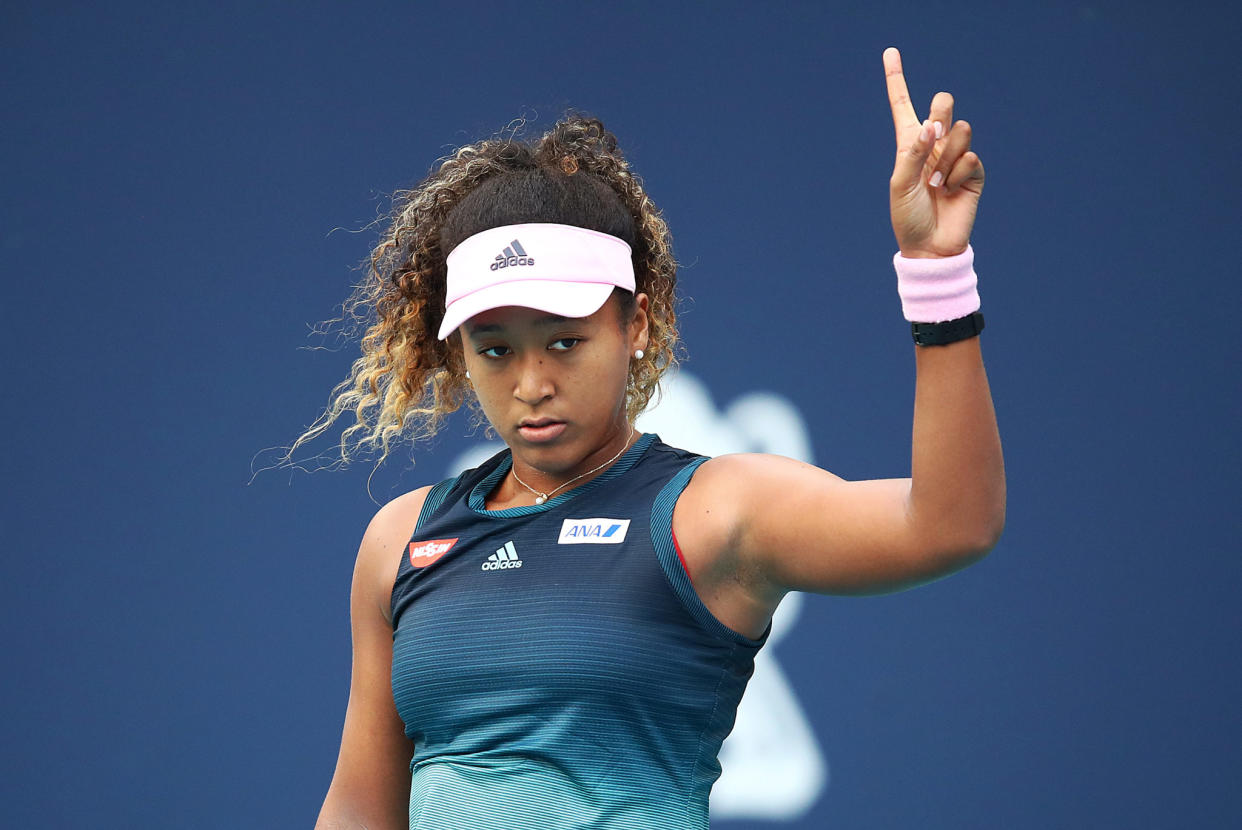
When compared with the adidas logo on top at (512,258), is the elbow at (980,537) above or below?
below

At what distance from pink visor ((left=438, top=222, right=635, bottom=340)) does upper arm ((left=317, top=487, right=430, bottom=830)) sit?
352mm

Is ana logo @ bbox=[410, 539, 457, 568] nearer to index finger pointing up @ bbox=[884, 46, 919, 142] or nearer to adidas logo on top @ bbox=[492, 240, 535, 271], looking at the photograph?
adidas logo on top @ bbox=[492, 240, 535, 271]

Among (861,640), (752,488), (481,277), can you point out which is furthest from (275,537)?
(752,488)

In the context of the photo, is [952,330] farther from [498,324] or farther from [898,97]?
[498,324]

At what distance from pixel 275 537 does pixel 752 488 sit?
1.94 metres

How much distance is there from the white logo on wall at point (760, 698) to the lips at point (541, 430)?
1296mm

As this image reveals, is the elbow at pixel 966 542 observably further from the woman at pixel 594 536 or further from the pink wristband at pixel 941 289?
the pink wristband at pixel 941 289

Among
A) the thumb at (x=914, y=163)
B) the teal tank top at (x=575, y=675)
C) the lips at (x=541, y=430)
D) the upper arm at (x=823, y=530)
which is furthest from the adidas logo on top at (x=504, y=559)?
the thumb at (x=914, y=163)

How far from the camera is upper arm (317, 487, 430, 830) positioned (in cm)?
185

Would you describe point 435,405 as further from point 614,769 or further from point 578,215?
point 614,769

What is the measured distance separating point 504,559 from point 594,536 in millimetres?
122

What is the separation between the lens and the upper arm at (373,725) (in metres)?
1.85

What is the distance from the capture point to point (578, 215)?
173 cm

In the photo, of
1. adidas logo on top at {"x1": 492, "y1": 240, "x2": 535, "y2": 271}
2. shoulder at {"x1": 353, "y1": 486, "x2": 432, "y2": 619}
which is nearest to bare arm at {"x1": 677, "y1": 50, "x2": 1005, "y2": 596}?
adidas logo on top at {"x1": 492, "y1": 240, "x2": 535, "y2": 271}
